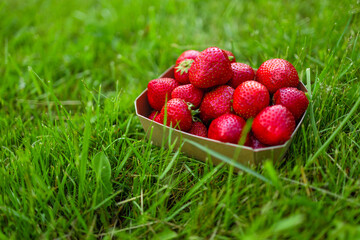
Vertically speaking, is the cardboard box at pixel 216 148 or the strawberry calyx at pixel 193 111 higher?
the strawberry calyx at pixel 193 111

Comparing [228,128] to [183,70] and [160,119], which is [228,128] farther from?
[183,70]

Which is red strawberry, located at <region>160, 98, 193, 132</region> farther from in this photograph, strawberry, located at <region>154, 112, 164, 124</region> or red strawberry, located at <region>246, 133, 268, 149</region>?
red strawberry, located at <region>246, 133, 268, 149</region>

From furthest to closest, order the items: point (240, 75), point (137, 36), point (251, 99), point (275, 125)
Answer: point (137, 36), point (240, 75), point (251, 99), point (275, 125)

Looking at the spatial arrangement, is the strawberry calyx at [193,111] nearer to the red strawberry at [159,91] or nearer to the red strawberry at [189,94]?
the red strawberry at [189,94]

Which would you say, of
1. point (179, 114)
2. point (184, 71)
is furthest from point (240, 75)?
point (179, 114)

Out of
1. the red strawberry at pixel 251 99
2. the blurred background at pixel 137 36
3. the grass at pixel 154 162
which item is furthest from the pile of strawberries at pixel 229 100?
the blurred background at pixel 137 36

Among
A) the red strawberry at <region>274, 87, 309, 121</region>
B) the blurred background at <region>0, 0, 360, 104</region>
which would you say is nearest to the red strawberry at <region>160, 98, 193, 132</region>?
the red strawberry at <region>274, 87, 309, 121</region>

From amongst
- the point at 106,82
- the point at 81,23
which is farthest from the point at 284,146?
the point at 81,23
